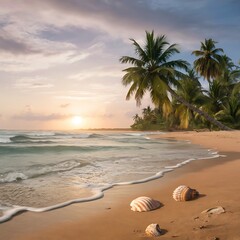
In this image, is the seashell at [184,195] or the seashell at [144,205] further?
the seashell at [184,195]

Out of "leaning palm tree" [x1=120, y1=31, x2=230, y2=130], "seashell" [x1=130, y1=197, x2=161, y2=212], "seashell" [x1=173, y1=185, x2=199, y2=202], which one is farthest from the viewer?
"leaning palm tree" [x1=120, y1=31, x2=230, y2=130]

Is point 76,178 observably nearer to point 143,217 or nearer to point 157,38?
point 143,217

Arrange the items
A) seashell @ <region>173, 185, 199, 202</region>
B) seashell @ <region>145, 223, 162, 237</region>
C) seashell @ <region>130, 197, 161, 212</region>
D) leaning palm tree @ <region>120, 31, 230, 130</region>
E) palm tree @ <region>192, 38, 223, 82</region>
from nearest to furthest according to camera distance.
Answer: seashell @ <region>145, 223, 162, 237</region>
seashell @ <region>130, 197, 161, 212</region>
seashell @ <region>173, 185, 199, 202</region>
leaning palm tree @ <region>120, 31, 230, 130</region>
palm tree @ <region>192, 38, 223, 82</region>

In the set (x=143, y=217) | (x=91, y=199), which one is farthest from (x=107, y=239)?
(x=91, y=199)

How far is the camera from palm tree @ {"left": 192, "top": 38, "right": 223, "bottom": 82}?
3344 cm

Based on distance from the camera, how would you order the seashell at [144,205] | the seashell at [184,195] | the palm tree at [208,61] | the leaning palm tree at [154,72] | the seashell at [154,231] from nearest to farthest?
the seashell at [154,231] < the seashell at [144,205] < the seashell at [184,195] < the leaning palm tree at [154,72] < the palm tree at [208,61]

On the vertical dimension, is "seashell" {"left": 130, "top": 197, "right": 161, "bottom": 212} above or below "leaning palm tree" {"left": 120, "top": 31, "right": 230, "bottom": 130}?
below

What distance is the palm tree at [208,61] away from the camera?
1316 inches

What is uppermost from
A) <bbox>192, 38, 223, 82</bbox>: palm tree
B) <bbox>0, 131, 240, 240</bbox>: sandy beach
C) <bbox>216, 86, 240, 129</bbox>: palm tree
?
<bbox>192, 38, 223, 82</bbox>: palm tree

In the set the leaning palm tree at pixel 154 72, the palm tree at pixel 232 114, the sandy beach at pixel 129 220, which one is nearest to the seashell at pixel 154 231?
the sandy beach at pixel 129 220

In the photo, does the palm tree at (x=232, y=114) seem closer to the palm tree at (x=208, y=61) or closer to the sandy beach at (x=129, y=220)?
the palm tree at (x=208, y=61)

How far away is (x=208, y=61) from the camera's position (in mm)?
33812

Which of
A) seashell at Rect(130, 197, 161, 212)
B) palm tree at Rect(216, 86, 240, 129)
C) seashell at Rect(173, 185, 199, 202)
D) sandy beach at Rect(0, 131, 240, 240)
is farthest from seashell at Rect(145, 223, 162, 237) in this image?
palm tree at Rect(216, 86, 240, 129)

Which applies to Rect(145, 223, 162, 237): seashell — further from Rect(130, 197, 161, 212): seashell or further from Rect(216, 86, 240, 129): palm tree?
Rect(216, 86, 240, 129): palm tree
